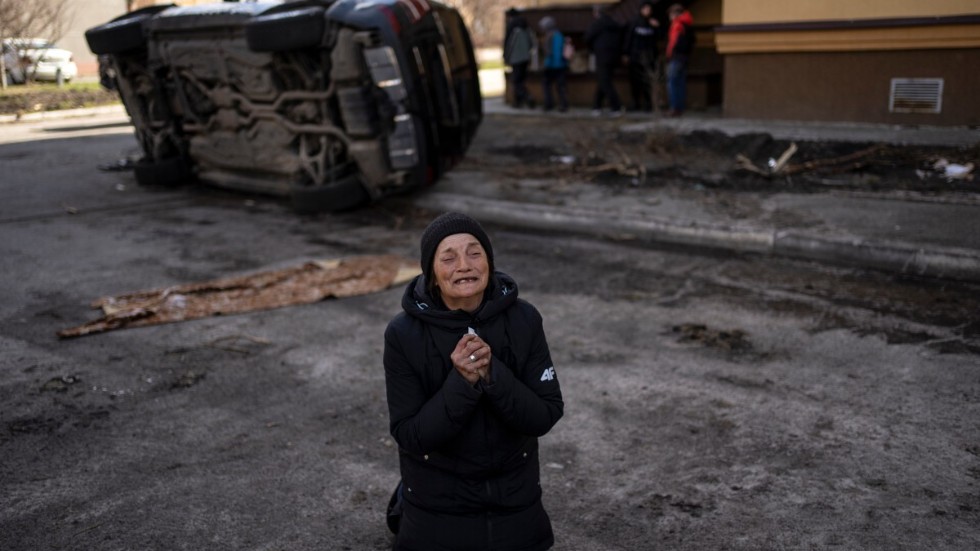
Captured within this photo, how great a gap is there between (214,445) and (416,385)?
197 cm

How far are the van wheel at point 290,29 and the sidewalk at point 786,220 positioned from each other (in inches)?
82.1

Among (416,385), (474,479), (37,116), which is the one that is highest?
(416,385)

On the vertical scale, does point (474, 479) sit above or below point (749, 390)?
above

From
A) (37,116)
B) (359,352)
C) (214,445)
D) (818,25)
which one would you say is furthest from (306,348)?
(37,116)

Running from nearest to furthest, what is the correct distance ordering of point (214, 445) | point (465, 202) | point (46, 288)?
point (214, 445) → point (46, 288) → point (465, 202)

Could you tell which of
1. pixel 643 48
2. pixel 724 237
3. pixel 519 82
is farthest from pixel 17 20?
pixel 724 237

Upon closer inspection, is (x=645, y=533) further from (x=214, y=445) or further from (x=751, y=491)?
(x=214, y=445)

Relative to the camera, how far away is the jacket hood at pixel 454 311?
273cm

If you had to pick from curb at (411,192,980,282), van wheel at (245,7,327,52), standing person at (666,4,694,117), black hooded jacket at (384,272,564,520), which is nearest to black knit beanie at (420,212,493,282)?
black hooded jacket at (384,272,564,520)

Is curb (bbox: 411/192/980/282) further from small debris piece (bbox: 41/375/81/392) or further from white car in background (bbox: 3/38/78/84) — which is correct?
white car in background (bbox: 3/38/78/84)

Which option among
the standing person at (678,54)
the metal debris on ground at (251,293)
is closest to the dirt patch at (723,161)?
the standing person at (678,54)

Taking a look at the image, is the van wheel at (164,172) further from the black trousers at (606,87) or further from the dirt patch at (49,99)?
the dirt patch at (49,99)

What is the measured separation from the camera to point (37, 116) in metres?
21.3

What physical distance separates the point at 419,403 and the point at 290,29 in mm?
6548
